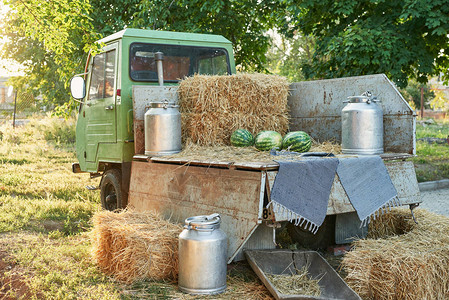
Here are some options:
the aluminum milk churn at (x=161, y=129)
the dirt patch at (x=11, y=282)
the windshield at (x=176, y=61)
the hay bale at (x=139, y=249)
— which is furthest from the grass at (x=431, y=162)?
the dirt patch at (x=11, y=282)

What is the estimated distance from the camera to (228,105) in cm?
632

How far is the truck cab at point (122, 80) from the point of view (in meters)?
6.70

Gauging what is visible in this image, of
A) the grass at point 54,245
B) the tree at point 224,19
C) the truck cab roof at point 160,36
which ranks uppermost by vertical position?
the tree at point 224,19

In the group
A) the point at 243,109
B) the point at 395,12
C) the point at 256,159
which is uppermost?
the point at 395,12

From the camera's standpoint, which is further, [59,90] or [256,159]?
[59,90]

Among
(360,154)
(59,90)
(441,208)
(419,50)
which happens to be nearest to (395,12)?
(419,50)

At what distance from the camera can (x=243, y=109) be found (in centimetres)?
641

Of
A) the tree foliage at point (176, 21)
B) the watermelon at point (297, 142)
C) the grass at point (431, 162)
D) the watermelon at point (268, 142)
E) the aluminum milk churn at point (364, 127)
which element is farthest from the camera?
the grass at point (431, 162)

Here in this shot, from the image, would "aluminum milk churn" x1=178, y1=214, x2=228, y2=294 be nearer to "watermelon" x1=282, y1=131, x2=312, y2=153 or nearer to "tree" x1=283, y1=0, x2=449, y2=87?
"watermelon" x1=282, y1=131, x2=312, y2=153

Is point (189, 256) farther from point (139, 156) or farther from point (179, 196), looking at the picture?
point (139, 156)

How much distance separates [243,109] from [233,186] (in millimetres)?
2208

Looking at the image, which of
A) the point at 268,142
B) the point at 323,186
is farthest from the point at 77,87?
the point at 323,186

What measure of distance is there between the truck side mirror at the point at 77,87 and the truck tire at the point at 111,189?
50.7 inches

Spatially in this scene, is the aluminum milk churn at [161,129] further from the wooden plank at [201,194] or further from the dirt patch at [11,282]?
the dirt patch at [11,282]
